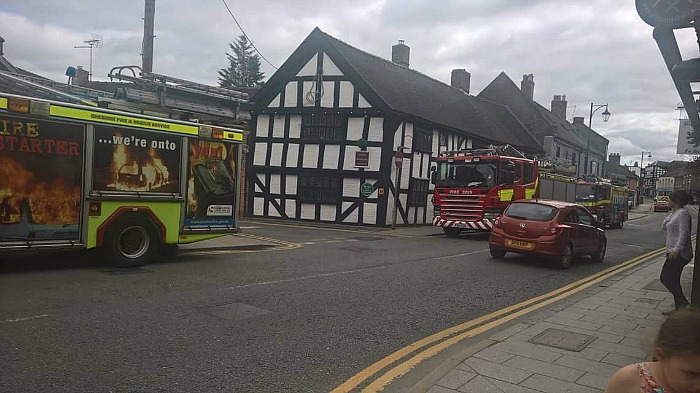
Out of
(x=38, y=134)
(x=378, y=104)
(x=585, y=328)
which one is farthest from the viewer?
(x=378, y=104)

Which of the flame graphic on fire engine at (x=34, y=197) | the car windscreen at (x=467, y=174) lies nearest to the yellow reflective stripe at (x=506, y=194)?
the car windscreen at (x=467, y=174)

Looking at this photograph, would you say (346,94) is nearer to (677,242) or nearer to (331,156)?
(331,156)

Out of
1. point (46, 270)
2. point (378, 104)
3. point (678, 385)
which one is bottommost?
point (46, 270)

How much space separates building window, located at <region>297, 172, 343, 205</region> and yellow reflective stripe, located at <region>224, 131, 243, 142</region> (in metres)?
11.8

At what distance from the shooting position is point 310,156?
23672mm

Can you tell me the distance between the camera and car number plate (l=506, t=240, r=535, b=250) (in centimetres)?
1183

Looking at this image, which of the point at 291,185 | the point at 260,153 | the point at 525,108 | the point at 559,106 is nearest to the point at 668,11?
the point at 291,185

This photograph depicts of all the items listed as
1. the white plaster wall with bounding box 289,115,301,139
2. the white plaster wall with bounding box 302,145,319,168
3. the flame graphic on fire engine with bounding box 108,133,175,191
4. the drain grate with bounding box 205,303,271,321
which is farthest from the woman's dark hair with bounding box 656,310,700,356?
the white plaster wall with bounding box 289,115,301,139

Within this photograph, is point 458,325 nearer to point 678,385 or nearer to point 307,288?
point 307,288

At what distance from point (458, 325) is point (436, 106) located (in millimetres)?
21783

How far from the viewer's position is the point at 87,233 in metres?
8.93

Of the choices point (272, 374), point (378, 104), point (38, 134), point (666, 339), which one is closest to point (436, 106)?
point (378, 104)

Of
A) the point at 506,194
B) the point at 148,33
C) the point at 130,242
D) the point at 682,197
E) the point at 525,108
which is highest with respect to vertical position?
the point at 525,108

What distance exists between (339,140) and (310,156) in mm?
1562
